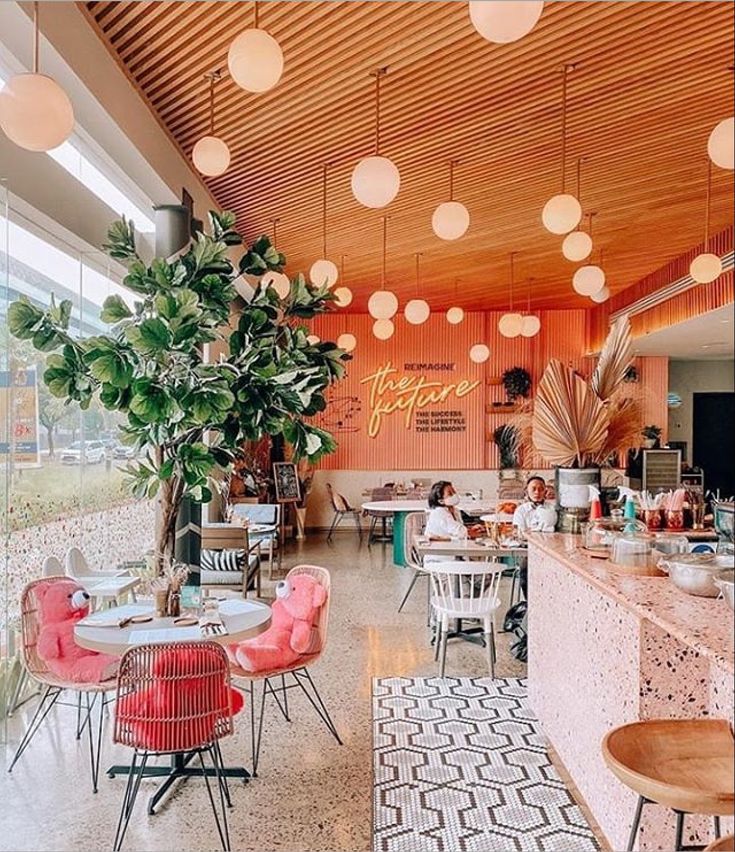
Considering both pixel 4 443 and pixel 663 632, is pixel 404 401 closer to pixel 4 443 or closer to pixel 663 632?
pixel 4 443

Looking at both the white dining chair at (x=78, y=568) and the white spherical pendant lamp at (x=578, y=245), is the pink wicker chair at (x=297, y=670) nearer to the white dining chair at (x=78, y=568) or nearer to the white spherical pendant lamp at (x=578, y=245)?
the white dining chair at (x=78, y=568)

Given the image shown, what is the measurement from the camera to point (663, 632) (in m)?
2.68

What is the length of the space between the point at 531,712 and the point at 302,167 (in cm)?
466

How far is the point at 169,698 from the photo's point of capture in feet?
9.94

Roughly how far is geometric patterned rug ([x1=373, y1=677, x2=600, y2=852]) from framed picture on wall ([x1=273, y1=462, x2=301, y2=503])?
21.2ft

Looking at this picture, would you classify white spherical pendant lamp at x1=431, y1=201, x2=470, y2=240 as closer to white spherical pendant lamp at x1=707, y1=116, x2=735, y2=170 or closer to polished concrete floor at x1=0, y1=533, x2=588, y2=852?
white spherical pendant lamp at x1=707, y1=116, x2=735, y2=170

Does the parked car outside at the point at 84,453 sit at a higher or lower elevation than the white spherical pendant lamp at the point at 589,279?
lower

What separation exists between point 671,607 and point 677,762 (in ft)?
1.89

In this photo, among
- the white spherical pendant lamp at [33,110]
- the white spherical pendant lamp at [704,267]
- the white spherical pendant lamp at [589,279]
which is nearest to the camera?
the white spherical pendant lamp at [33,110]

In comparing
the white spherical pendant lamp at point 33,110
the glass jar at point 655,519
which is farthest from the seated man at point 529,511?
the white spherical pendant lamp at point 33,110

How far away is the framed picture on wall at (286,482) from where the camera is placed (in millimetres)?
11308

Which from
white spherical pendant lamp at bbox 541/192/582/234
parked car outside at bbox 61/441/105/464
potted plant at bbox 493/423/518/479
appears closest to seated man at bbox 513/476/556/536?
white spherical pendant lamp at bbox 541/192/582/234

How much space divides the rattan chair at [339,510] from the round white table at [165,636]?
25.5 ft

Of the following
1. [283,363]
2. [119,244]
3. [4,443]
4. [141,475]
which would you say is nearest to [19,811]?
[141,475]
